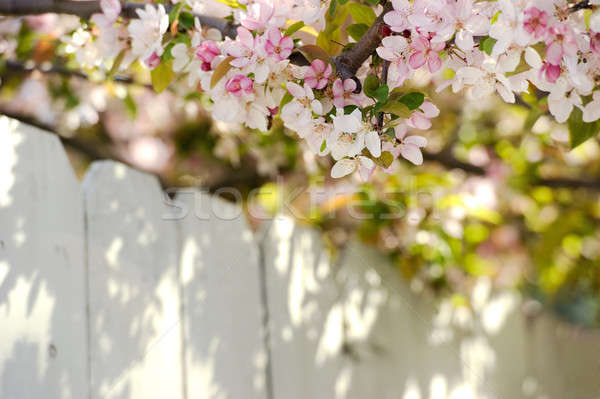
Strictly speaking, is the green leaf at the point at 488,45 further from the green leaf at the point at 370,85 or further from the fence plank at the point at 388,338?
the fence plank at the point at 388,338

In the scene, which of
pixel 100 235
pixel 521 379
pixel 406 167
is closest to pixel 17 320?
pixel 100 235

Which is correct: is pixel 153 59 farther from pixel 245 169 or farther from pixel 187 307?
pixel 245 169

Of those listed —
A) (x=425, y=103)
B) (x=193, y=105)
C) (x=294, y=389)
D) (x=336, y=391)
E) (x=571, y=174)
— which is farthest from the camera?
(x=571, y=174)

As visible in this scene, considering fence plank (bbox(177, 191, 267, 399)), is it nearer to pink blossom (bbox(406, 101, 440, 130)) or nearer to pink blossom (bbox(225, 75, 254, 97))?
pink blossom (bbox(225, 75, 254, 97))

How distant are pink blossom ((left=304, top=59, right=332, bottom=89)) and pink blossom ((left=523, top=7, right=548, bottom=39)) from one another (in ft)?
0.82

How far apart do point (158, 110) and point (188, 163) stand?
23 centimetres

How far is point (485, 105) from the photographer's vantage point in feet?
8.77

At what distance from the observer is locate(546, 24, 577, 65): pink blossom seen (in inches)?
29.6

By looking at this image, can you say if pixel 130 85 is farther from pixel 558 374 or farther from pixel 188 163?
pixel 558 374

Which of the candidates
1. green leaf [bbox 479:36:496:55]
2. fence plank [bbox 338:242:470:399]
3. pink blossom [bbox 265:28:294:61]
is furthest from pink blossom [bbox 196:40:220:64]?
fence plank [bbox 338:242:470:399]

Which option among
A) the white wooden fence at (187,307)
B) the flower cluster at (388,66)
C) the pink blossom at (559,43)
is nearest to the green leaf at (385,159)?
the flower cluster at (388,66)

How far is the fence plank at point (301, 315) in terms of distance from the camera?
157cm

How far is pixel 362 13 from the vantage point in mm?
950

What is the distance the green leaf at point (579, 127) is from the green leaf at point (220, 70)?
0.46m
